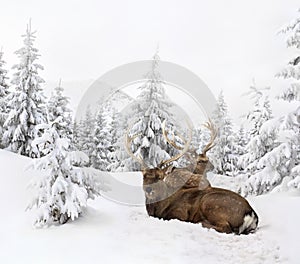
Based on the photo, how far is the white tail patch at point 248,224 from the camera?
6547 millimetres

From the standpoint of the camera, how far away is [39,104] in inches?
805

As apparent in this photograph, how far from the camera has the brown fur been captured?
6539mm

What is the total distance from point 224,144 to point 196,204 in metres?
20.7

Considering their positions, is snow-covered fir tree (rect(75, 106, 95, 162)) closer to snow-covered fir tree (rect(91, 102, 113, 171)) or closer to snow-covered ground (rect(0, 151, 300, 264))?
snow-covered fir tree (rect(91, 102, 113, 171))

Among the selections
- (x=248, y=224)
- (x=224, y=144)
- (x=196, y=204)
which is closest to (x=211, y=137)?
(x=196, y=204)

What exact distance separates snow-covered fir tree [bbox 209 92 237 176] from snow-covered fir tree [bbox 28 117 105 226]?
20122 millimetres

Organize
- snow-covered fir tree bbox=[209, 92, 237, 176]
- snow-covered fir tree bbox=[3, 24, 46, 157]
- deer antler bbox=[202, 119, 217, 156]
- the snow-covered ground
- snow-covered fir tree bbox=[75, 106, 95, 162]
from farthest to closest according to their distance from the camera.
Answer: snow-covered fir tree bbox=[209, 92, 237, 176] < snow-covered fir tree bbox=[75, 106, 95, 162] < snow-covered fir tree bbox=[3, 24, 46, 157] < deer antler bbox=[202, 119, 217, 156] < the snow-covered ground

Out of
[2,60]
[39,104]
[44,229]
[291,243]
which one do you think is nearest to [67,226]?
[44,229]

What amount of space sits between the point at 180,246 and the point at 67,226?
212 centimetres

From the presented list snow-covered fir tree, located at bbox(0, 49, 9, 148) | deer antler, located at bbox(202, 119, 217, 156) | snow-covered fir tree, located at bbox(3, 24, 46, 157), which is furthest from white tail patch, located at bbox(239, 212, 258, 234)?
snow-covered fir tree, located at bbox(0, 49, 9, 148)

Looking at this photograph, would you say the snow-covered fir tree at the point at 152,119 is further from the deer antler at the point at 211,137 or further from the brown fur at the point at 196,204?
the brown fur at the point at 196,204

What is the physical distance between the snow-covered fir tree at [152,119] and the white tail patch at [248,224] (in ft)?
35.0

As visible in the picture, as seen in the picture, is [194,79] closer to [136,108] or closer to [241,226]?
[241,226]

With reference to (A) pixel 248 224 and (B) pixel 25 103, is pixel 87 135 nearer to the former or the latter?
(B) pixel 25 103
